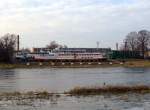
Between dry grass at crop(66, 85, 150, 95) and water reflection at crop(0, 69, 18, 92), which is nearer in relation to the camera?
dry grass at crop(66, 85, 150, 95)

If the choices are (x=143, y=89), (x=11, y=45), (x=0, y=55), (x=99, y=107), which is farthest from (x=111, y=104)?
(x=11, y=45)

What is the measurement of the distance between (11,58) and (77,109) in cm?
14764

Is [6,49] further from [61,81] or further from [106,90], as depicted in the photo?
[106,90]

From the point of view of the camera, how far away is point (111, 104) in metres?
32.8

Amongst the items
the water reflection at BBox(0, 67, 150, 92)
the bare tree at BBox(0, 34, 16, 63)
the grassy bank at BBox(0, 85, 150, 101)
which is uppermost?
the bare tree at BBox(0, 34, 16, 63)

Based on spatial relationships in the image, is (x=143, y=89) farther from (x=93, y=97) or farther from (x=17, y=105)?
(x=17, y=105)

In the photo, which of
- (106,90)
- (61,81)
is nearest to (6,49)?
(61,81)

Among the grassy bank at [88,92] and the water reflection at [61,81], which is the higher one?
the grassy bank at [88,92]

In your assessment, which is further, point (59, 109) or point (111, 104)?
point (111, 104)

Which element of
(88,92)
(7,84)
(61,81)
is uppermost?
(88,92)

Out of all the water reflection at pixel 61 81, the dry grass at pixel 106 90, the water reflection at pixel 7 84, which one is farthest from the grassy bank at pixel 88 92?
the water reflection at pixel 7 84

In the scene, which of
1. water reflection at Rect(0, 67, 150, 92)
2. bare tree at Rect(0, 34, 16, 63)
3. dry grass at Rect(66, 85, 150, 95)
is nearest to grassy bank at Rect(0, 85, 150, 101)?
dry grass at Rect(66, 85, 150, 95)

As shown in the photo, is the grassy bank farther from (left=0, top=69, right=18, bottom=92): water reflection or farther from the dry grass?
(left=0, top=69, right=18, bottom=92): water reflection

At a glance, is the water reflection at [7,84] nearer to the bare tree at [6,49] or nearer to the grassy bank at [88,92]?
the grassy bank at [88,92]
